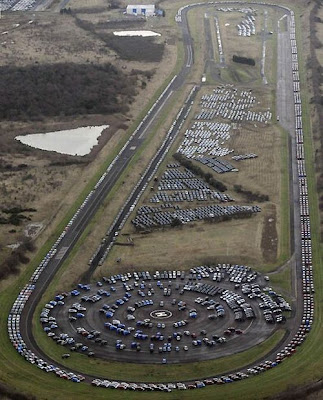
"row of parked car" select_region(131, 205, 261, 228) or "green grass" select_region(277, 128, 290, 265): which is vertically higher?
"row of parked car" select_region(131, 205, 261, 228)

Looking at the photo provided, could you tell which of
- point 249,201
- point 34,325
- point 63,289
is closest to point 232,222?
point 249,201

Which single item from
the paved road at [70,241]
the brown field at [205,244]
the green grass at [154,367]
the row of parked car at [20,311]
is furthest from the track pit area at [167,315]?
the row of parked car at [20,311]

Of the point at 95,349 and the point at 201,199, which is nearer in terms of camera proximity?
the point at 95,349

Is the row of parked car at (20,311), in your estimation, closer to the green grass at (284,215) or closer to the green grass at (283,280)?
the green grass at (283,280)

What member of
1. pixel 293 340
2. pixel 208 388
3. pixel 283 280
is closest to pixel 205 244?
pixel 283 280

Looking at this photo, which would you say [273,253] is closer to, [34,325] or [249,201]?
[249,201]

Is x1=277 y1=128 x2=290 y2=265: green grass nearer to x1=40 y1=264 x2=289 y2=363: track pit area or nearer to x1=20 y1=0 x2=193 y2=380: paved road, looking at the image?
x1=40 y1=264 x2=289 y2=363: track pit area

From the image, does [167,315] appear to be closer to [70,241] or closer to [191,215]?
[70,241]

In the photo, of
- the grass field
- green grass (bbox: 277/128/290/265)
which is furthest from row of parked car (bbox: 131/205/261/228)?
the grass field
